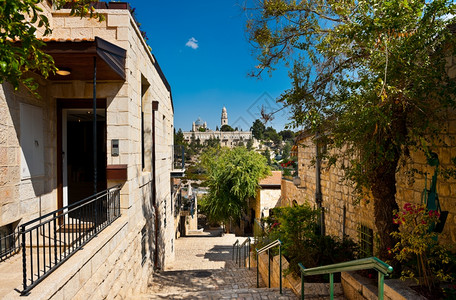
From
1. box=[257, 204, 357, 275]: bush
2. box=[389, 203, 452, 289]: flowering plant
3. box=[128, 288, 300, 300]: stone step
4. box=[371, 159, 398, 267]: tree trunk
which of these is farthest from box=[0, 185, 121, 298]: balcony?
box=[371, 159, 398, 267]: tree trunk

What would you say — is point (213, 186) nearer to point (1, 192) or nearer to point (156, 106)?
point (156, 106)

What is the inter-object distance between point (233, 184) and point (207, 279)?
468 inches

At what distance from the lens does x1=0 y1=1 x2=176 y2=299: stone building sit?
3.73 metres

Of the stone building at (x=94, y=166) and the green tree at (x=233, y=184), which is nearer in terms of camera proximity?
the stone building at (x=94, y=166)

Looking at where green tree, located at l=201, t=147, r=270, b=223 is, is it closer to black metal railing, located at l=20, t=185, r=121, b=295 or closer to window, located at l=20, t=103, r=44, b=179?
black metal railing, located at l=20, t=185, r=121, b=295

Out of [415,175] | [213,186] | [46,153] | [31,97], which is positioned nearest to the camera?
[415,175]

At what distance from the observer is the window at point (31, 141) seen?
477cm

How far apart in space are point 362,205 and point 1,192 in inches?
258

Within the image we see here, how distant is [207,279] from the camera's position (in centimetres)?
757

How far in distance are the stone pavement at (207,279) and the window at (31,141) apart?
3.01m

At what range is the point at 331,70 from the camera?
508cm

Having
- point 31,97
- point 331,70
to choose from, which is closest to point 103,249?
point 31,97

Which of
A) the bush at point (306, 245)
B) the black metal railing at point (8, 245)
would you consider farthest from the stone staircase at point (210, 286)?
the black metal railing at point (8, 245)

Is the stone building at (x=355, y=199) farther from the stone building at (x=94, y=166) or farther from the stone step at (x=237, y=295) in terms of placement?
the stone building at (x=94, y=166)
